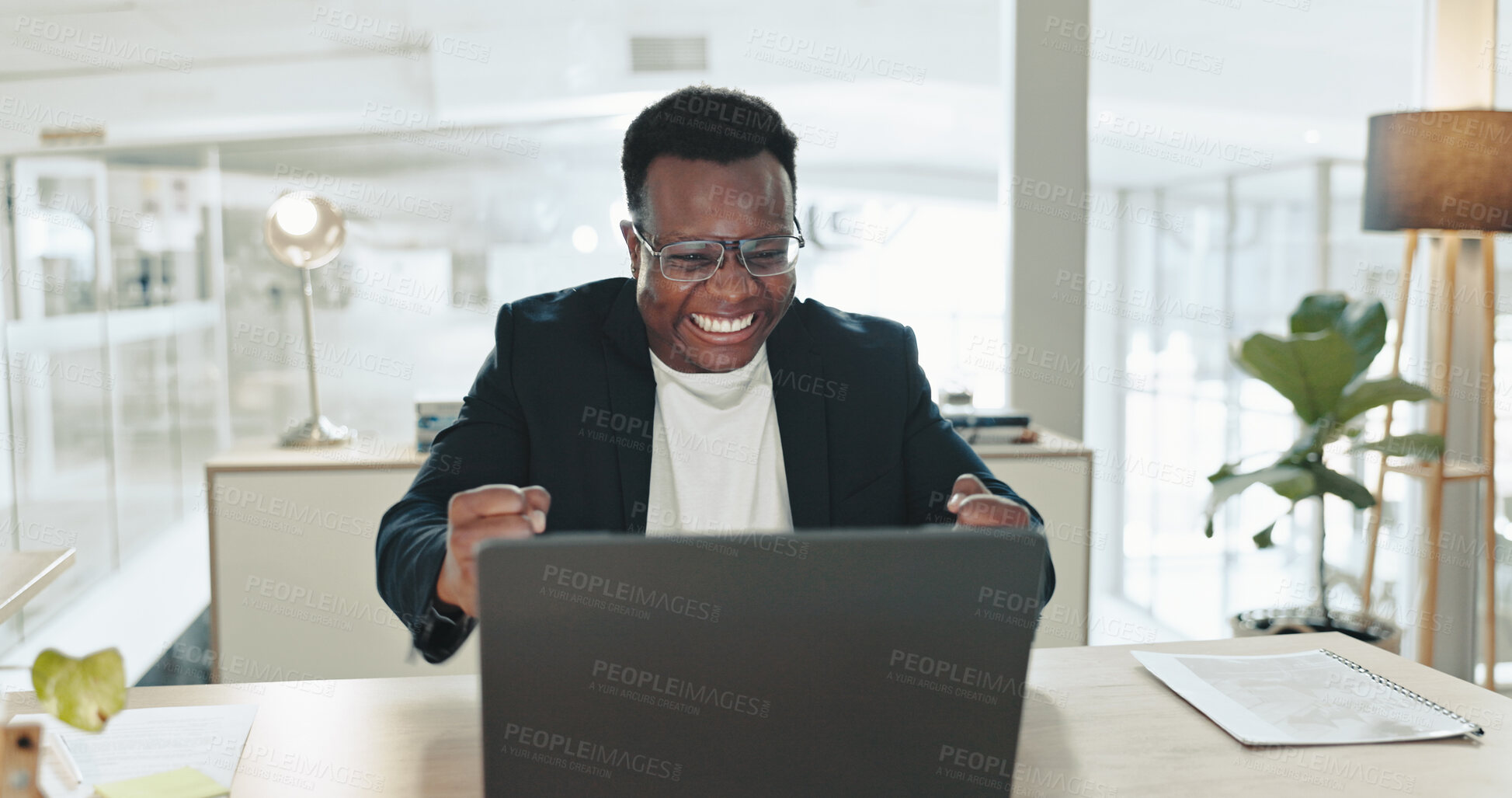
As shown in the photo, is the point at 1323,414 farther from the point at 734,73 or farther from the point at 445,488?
the point at 445,488

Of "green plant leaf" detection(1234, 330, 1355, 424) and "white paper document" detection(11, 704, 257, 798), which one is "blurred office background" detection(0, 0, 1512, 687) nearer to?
Result: "green plant leaf" detection(1234, 330, 1355, 424)

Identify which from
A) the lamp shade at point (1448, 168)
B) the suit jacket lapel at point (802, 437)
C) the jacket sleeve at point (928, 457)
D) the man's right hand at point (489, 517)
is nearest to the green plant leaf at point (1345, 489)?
the lamp shade at point (1448, 168)

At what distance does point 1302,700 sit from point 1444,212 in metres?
1.85

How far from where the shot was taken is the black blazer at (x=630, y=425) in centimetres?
150

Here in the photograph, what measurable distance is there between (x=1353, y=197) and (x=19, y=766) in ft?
12.4

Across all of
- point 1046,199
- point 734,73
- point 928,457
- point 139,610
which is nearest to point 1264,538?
point 1046,199

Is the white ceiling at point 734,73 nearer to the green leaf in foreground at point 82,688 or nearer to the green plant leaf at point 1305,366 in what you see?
the green plant leaf at point 1305,366

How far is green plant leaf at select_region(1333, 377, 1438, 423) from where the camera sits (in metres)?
2.52

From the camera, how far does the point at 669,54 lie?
326 cm

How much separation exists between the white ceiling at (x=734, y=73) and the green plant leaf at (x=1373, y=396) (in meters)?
1.03

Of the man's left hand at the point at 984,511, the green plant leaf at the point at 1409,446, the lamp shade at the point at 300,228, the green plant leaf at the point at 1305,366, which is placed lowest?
the green plant leaf at the point at 1409,446

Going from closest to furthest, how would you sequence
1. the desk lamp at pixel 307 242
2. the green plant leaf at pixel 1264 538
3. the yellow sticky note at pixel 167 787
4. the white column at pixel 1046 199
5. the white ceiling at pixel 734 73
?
the yellow sticky note at pixel 167 787
the green plant leaf at pixel 1264 538
the desk lamp at pixel 307 242
the white column at pixel 1046 199
the white ceiling at pixel 734 73

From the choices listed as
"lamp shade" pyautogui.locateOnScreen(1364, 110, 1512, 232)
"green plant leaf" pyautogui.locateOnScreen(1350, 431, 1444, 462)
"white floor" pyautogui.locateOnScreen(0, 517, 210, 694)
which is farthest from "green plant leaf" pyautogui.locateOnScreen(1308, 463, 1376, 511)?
"white floor" pyautogui.locateOnScreen(0, 517, 210, 694)

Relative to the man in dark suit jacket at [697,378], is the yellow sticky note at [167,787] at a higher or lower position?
lower
